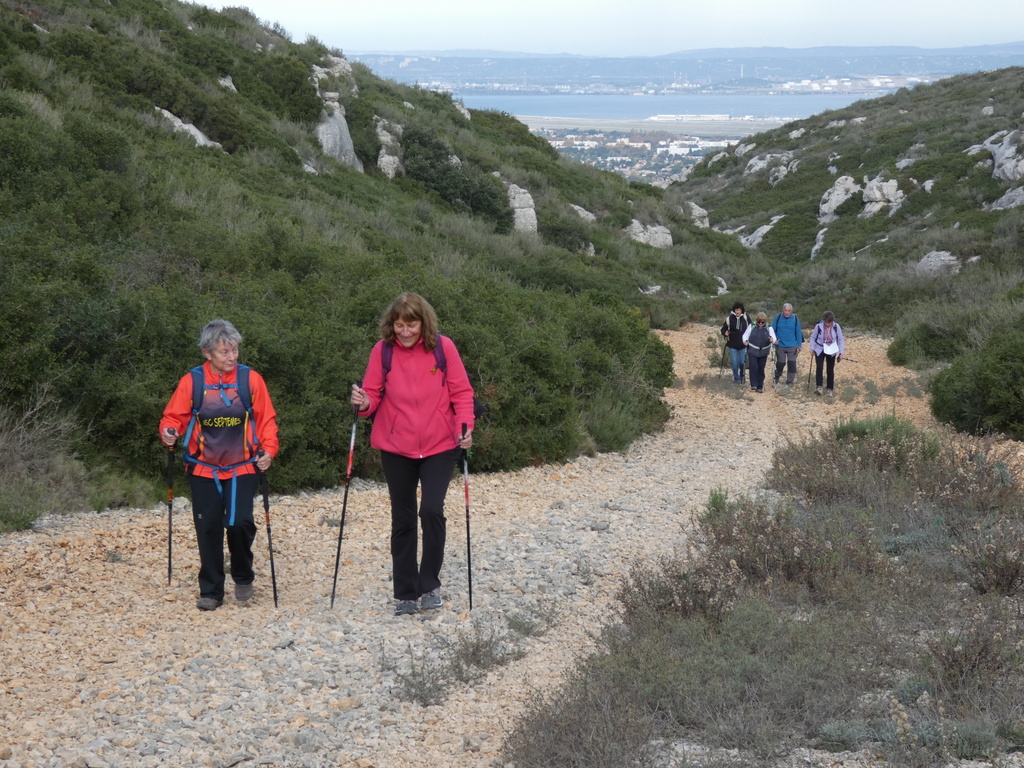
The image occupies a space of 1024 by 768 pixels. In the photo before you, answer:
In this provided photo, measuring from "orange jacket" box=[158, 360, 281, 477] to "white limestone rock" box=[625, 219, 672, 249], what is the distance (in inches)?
1166

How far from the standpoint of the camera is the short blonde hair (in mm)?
5859

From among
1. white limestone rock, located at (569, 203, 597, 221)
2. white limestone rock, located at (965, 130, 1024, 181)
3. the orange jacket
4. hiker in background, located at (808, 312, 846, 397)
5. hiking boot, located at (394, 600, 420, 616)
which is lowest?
hiking boot, located at (394, 600, 420, 616)

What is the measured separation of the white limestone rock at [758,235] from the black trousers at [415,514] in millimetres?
38532

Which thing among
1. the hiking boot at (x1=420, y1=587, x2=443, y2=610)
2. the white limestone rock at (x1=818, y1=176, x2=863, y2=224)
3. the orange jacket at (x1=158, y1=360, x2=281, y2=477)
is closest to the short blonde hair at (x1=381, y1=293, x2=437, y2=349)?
the orange jacket at (x1=158, y1=360, x2=281, y2=477)

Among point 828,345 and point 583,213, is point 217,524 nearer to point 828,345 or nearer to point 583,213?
point 828,345

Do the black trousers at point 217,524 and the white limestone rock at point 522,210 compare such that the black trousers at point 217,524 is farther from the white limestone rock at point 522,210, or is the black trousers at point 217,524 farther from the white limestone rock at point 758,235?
the white limestone rock at point 758,235

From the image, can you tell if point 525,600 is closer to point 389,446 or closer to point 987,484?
point 389,446

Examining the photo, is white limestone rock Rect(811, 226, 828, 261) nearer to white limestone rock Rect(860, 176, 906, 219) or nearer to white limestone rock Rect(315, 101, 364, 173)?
white limestone rock Rect(860, 176, 906, 219)

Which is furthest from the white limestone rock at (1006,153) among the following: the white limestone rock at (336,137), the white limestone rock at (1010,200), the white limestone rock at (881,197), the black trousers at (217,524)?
the black trousers at (217,524)

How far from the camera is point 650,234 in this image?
117ft

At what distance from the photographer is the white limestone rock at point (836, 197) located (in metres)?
43.5

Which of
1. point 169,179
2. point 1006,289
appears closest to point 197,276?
point 169,179

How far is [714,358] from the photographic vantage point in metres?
20.4

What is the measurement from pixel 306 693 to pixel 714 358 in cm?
1629
